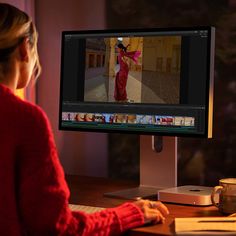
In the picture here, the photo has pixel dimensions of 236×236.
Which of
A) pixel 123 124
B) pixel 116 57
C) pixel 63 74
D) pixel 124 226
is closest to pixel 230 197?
pixel 124 226

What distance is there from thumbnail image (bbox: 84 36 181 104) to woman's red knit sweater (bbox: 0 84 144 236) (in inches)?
28.9

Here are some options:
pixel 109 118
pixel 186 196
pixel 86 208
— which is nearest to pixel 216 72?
pixel 109 118

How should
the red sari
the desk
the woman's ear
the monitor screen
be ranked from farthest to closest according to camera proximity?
the red sari, the monitor screen, the desk, the woman's ear

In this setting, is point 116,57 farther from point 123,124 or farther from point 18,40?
point 18,40

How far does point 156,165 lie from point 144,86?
10.9 inches

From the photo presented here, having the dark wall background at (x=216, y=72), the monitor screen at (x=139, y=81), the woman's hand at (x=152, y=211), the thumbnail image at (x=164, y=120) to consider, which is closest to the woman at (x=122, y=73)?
the monitor screen at (x=139, y=81)

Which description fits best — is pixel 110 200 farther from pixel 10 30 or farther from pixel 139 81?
pixel 10 30

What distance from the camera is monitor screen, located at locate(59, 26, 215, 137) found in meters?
1.86

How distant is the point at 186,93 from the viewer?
6.15 feet

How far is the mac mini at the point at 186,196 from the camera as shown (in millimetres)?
1779

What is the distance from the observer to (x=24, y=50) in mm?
1331

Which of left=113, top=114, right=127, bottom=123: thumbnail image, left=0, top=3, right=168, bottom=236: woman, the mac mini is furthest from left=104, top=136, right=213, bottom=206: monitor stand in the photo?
left=0, top=3, right=168, bottom=236: woman

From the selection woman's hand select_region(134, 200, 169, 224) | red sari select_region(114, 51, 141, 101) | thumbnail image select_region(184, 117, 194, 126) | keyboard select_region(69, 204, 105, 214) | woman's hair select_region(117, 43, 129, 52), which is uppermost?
woman's hair select_region(117, 43, 129, 52)

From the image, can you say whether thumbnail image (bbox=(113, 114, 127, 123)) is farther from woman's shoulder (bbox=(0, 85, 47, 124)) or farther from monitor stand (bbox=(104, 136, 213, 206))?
woman's shoulder (bbox=(0, 85, 47, 124))
